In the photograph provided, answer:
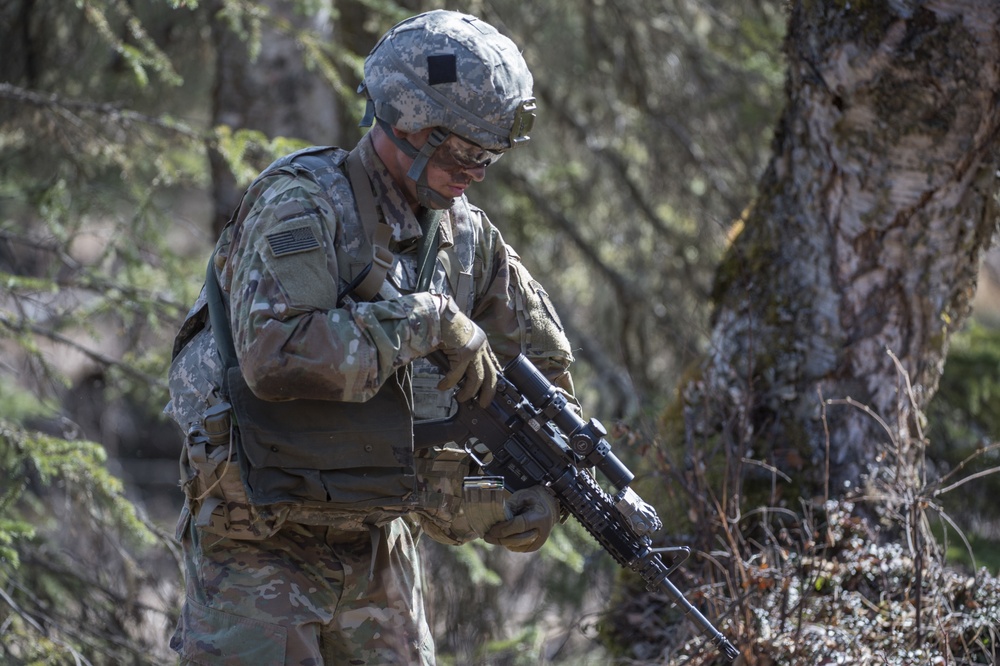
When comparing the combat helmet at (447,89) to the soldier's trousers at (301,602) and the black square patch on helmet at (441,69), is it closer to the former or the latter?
the black square patch on helmet at (441,69)

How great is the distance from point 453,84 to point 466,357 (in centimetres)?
76

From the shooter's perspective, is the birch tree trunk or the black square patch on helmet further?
the birch tree trunk

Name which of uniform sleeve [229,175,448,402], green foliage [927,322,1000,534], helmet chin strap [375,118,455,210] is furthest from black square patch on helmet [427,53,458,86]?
green foliage [927,322,1000,534]

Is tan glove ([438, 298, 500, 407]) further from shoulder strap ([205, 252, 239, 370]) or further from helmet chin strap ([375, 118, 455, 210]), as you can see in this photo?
shoulder strap ([205, 252, 239, 370])

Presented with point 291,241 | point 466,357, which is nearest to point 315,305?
point 291,241

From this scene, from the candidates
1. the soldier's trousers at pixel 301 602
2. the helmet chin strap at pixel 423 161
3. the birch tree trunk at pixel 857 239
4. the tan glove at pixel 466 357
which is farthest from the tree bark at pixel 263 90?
the tan glove at pixel 466 357

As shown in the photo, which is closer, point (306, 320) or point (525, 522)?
point (306, 320)

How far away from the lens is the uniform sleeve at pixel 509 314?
316 centimetres

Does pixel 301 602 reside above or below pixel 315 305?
below

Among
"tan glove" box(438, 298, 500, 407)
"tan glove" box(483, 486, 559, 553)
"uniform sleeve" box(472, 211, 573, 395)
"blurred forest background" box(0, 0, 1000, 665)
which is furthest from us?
"blurred forest background" box(0, 0, 1000, 665)

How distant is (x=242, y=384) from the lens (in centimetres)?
266

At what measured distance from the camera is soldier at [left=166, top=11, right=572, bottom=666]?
100 inches

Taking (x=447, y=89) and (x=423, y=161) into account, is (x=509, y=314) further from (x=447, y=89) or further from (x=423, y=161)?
(x=447, y=89)

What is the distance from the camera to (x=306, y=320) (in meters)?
2.50
